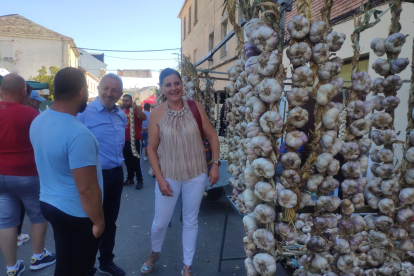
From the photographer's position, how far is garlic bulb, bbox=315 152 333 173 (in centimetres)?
124

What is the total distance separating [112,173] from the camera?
240cm

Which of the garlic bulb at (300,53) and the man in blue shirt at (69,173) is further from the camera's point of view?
the man in blue shirt at (69,173)

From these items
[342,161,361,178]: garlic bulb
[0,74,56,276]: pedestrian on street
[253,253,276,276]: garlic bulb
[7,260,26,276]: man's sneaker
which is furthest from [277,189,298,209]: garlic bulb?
[7,260,26,276]: man's sneaker

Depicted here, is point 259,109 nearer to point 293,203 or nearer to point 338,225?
point 293,203

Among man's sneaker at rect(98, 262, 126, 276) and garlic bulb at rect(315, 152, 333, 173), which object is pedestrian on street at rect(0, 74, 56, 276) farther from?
garlic bulb at rect(315, 152, 333, 173)

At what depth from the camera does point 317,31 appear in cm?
118

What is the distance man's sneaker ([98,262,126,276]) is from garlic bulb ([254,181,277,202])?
78.0 inches

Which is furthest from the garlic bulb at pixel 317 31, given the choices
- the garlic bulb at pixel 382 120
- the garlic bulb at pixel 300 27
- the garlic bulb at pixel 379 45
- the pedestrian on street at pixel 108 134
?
the pedestrian on street at pixel 108 134

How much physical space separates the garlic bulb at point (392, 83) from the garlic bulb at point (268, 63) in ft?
2.62

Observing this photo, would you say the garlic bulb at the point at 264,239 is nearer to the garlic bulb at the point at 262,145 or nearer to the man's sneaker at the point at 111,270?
the garlic bulb at the point at 262,145

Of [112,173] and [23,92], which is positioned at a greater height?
[23,92]

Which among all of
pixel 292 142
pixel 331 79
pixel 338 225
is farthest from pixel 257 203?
pixel 331 79

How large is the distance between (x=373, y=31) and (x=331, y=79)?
4193 mm

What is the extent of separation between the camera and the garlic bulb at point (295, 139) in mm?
1205
